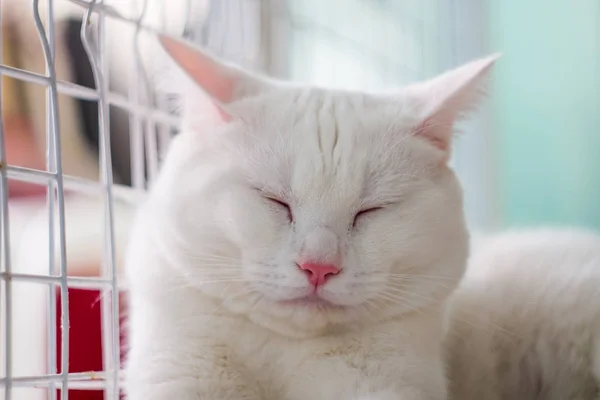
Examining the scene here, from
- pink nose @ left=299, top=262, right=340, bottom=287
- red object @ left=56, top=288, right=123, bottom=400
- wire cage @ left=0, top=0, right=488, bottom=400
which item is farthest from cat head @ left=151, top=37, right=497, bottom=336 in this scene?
red object @ left=56, top=288, right=123, bottom=400

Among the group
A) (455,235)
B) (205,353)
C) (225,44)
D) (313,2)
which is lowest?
(205,353)

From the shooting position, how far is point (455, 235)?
3.43 feet

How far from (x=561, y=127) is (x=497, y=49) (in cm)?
31

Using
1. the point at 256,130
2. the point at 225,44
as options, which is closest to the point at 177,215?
the point at 256,130

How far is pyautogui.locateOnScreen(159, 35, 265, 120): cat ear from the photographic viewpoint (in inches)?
38.6

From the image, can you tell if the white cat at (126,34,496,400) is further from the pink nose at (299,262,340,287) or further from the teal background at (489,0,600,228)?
the teal background at (489,0,600,228)

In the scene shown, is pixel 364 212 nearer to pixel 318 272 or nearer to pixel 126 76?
pixel 318 272

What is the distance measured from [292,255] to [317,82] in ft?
3.31

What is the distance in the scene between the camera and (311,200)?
0.93 metres

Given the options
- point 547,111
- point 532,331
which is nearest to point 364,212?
point 532,331

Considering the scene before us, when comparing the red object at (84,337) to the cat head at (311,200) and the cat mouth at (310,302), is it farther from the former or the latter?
the cat mouth at (310,302)

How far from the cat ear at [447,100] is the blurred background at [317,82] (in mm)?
283

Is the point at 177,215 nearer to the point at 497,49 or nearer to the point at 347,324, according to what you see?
the point at 347,324

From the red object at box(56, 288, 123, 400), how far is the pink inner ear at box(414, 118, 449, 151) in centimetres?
80
